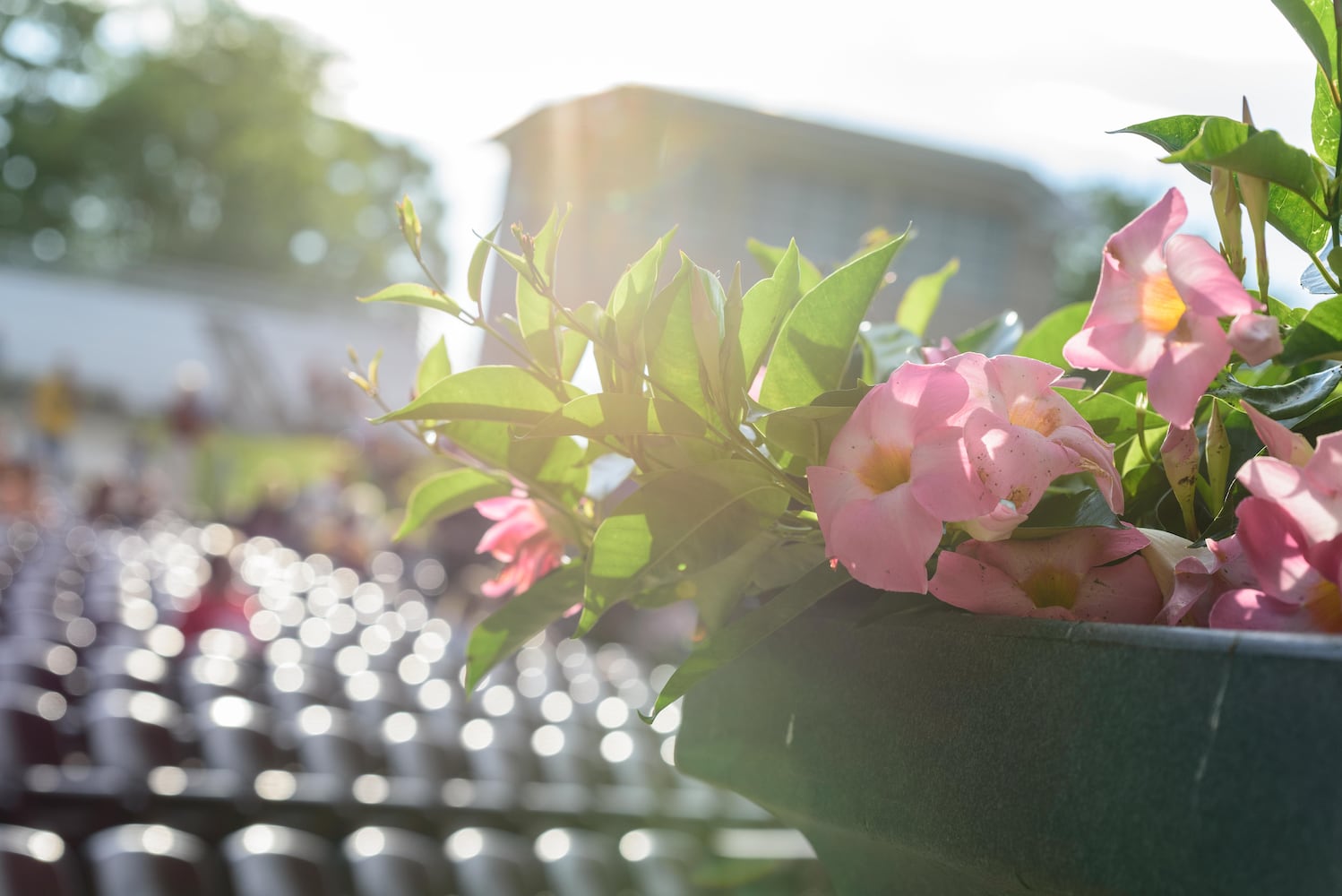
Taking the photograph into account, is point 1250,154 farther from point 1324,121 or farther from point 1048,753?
point 1048,753

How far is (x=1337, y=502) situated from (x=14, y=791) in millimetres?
2267

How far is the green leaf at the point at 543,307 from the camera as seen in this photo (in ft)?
1.42

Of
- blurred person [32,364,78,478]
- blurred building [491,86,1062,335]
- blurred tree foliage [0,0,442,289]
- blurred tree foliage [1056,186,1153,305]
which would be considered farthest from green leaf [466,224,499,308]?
blurred tree foliage [0,0,442,289]

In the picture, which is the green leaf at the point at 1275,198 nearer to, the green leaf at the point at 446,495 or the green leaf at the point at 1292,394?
the green leaf at the point at 1292,394

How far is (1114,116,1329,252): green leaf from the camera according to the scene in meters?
0.38

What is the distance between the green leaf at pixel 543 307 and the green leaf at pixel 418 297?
0.09ft

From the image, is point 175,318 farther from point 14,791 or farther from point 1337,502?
point 1337,502

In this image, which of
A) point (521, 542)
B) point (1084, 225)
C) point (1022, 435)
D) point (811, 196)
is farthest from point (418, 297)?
point (1084, 225)

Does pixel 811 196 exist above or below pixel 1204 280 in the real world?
below

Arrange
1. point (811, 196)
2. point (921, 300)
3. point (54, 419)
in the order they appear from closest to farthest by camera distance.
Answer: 1. point (921, 300)
2. point (54, 419)
3. point (811, 196)

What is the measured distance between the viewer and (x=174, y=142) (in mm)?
24047

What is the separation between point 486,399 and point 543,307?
0.16 feet

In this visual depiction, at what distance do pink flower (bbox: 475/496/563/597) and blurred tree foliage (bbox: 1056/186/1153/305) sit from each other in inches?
474

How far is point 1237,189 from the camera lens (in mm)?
382
